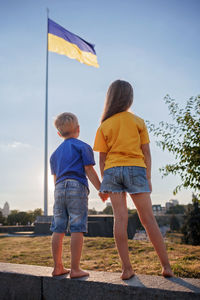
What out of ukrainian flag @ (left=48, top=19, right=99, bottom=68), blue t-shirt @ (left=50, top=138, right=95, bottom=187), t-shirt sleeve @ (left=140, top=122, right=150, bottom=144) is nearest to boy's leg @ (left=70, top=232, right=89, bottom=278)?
blue t-shirt @ (left=50, top=138, right=95, bottom=187)

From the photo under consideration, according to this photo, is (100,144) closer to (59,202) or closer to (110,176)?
(110,176)

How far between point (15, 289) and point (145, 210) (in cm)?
136

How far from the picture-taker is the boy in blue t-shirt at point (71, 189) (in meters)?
2.28

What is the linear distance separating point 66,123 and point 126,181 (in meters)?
0.94

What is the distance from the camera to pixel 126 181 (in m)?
2.24

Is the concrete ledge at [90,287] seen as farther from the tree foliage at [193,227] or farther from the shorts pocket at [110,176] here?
the tree foliage at [193,227]

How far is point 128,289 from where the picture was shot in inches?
71.0

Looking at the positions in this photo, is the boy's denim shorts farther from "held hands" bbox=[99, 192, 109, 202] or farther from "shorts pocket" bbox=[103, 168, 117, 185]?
"shorts pocket" bbox=[103, 168, 117, 185]

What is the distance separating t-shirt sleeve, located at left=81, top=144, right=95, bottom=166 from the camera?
250 cm

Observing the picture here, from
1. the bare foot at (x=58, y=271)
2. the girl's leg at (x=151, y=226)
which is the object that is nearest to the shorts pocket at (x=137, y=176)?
the girl's leg at (x=151, y=226)

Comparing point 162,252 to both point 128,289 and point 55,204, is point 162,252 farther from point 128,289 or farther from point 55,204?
point 55,204

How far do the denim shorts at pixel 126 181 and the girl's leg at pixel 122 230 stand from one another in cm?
7

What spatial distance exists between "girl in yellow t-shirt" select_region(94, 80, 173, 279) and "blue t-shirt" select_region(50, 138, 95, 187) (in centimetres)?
13

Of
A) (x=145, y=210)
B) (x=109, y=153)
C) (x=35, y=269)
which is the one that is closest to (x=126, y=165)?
(x=109, y=153)
